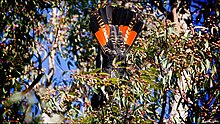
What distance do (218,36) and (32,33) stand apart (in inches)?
102

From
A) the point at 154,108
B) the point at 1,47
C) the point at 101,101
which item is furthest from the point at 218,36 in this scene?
the point at 1,47

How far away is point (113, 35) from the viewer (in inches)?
126

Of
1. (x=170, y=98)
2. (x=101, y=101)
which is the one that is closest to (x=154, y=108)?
(x=170, y=98)

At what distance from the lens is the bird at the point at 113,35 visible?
10.1 feet

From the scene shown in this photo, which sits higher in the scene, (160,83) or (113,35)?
(113,35)

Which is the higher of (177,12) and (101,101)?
(177,12)

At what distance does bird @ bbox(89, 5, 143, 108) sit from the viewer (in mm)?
3092

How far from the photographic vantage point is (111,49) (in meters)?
3.16

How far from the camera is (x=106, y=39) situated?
3.23 meters

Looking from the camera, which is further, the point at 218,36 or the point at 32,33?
the point at 32,33

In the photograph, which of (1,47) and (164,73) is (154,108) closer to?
(164,73)

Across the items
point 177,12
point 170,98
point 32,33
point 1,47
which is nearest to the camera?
point 170,98

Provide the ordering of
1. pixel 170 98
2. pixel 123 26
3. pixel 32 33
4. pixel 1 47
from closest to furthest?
1. pixel 170 98
2. pixel 123 26
3. pixel 1 47
4. pixel 32 33

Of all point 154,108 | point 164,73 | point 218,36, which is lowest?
point 154,108
